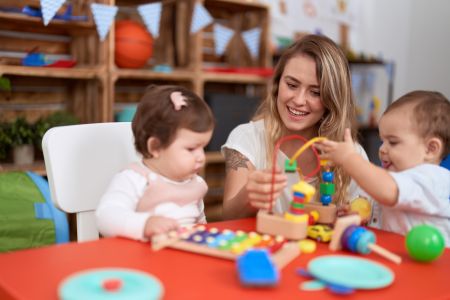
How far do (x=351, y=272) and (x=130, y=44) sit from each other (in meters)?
2.50

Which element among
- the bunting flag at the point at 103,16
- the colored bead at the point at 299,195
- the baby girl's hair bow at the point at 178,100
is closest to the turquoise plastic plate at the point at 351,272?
the colored bead at the point at 299,195

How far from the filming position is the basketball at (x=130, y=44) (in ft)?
10.2

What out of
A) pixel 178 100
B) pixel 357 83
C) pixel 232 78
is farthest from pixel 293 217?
pixel 357 83

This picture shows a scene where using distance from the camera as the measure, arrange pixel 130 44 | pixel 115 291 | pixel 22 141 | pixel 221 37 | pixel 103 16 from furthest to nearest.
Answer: pixel 221 37
pixel 130 44
pixel 103 16
pixel 22 141
pixel 115 291

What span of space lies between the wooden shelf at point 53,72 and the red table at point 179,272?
1937 mm

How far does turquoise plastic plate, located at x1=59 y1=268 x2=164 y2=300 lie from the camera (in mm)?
699

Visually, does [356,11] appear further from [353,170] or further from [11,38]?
[353,170]

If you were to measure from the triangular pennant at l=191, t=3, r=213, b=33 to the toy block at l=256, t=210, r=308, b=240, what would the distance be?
2498 mm

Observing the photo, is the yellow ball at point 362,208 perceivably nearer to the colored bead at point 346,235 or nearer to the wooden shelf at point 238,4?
the colored bead at point 346,235

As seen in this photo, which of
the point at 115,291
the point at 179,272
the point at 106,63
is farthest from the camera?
the point at 106,63

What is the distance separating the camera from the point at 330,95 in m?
1.61

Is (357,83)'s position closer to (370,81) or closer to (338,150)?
(370,81)

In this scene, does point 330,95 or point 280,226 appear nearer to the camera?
point 280,226

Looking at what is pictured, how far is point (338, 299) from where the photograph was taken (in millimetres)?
780
